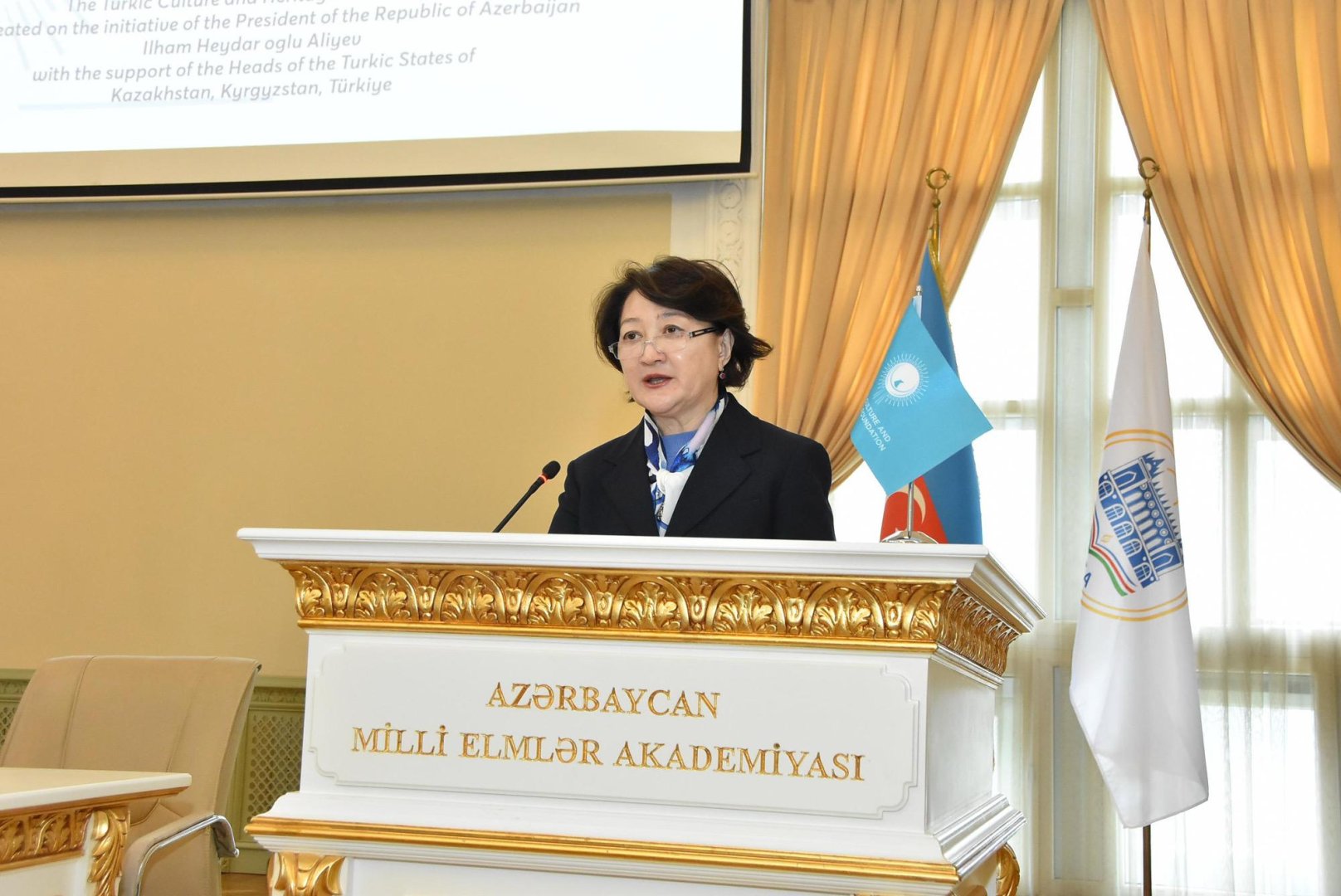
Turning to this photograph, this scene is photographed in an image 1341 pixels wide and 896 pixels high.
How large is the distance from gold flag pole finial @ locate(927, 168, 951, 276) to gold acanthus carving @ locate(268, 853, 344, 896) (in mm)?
3132

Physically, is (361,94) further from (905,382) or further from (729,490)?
(905,382)

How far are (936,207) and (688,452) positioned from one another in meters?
2.48

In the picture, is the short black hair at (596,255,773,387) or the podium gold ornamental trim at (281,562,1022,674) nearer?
the podium gold ornamental trim at (281,562,1022,674)

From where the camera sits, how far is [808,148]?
5004 mm

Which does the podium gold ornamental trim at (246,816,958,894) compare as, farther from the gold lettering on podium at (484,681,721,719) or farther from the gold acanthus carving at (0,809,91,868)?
the gold acanthus carving at (0,809,91,868)

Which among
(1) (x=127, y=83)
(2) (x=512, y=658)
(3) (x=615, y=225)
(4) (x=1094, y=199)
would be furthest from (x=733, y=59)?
(2) (x=512, y=658)

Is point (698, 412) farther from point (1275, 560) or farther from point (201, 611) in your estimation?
point (201, 611)

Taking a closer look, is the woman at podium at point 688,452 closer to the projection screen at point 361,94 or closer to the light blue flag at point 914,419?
the light blue flag at point 914,419

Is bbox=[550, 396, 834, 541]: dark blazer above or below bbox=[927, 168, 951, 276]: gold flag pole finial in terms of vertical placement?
below

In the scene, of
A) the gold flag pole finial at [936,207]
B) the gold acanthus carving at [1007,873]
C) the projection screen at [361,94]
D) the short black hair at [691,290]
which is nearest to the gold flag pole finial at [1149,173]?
the gold flag pole finial at [936,207]

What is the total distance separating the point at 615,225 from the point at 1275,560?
2.66m

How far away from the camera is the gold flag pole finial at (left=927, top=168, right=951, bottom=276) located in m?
4.41

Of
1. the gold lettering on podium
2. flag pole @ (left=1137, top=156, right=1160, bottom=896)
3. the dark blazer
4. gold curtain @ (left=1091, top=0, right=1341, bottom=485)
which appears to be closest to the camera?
the gold lettering on podium

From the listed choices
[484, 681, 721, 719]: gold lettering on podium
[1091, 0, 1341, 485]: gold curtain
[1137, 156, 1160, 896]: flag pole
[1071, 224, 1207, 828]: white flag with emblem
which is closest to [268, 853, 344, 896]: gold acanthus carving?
[484, 681, 721, 719]: gold lettering on podium
